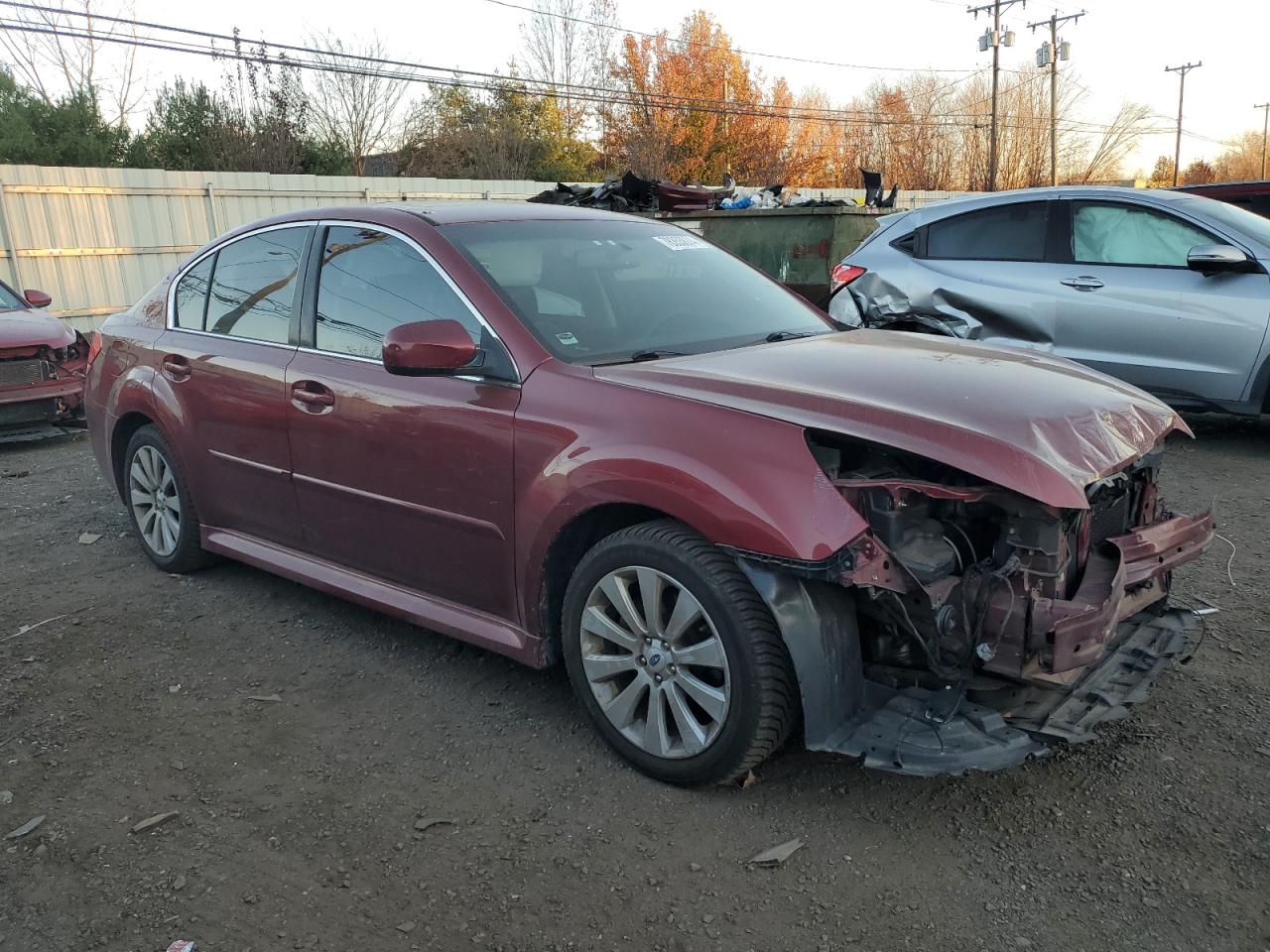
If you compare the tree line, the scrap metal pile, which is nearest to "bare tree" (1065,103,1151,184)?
the tree line

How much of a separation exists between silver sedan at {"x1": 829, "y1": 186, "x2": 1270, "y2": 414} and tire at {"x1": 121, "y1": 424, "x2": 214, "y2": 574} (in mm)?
4972

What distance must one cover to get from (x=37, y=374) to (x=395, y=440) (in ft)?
21.0

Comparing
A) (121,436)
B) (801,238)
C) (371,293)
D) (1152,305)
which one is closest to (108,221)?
(801,238)

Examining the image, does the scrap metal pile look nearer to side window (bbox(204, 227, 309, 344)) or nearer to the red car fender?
side window (bbox(204, 227, 309, 344))

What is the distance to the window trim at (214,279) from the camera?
4.11 metres

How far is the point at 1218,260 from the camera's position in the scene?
20.8 ft

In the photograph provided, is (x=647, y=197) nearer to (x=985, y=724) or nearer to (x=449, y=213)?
(x=449, y=213)

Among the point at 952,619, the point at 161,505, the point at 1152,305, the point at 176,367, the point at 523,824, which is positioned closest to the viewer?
the point at 952,619

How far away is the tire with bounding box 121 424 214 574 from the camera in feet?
15.8

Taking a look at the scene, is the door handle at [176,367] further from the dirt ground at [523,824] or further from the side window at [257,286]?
the dirt ground at [523,824]

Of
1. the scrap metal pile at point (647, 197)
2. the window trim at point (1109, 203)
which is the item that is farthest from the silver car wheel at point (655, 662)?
the scrap metal pile at point (647, 197)

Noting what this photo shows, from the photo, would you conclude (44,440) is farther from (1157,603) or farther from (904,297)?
(1157,603)

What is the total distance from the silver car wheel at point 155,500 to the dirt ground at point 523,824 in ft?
3.03

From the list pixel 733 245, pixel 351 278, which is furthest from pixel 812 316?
pixel 733 245
